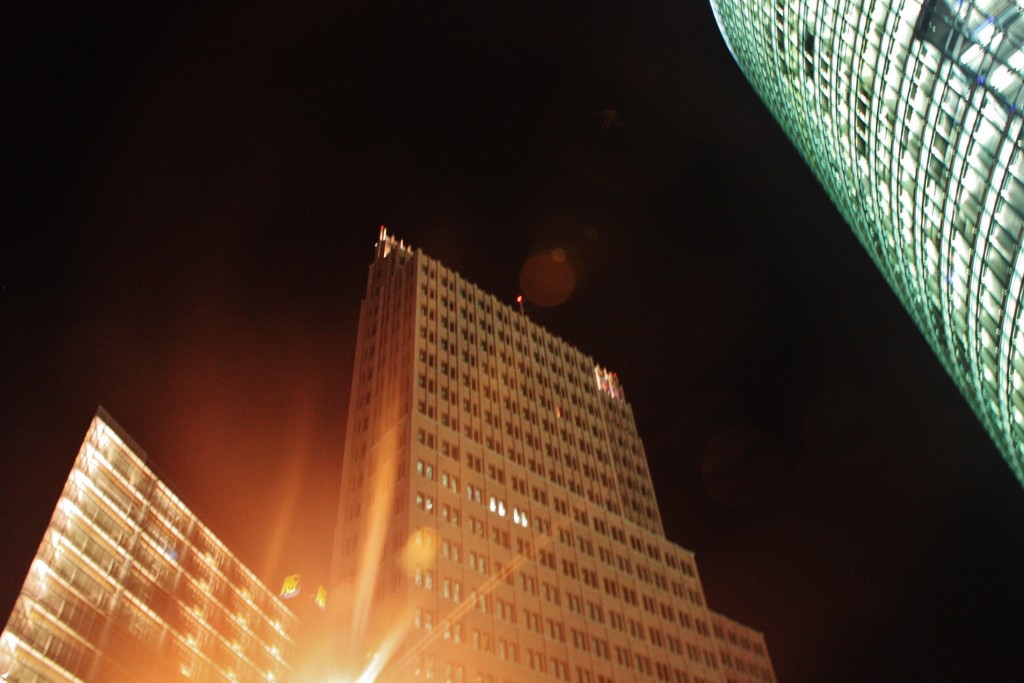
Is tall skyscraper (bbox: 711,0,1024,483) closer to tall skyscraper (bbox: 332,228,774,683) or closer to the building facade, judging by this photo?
tall skyscraper (bbox: 332,228,774,683)

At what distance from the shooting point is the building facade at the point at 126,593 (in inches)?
2436

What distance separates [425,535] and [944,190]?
47.5 m

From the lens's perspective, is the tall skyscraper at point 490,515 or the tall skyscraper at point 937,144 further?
the tall skyscraper at point 490,515

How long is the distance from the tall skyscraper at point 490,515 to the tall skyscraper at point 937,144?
40.0m

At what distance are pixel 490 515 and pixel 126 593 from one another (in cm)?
3838

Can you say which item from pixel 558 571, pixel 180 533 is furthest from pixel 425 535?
pixel 180 533

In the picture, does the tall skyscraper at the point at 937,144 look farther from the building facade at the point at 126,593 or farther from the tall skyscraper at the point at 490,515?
the building facade at the point at 126,593

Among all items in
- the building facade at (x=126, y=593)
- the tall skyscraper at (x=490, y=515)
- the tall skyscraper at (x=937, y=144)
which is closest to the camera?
the tall skyscraper at (x=937, y=144)

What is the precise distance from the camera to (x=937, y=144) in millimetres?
46000

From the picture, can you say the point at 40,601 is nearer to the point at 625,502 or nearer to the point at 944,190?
the point at 625,502

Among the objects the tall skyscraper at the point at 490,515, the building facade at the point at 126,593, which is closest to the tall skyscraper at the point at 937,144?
the tall skyscraper at the point at 490,515

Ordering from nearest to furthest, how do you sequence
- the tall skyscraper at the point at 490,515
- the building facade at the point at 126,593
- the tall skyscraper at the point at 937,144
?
the tall skyscraper at the point at 937,144 < the tall skyscraper at the point at 490,515 < the building facade at the point at 126,593

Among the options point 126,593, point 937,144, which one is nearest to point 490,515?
point 126,593

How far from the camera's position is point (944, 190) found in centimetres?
4644
